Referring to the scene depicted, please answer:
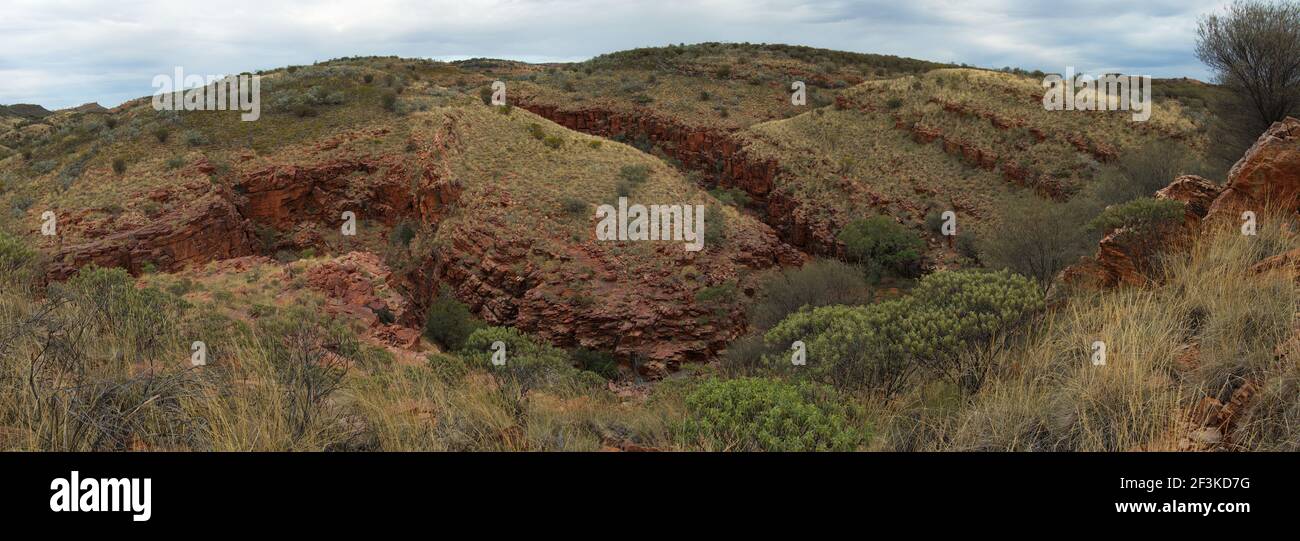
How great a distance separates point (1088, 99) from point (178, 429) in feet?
119

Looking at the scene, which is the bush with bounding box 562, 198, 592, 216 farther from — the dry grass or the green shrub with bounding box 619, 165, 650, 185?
the dry grass

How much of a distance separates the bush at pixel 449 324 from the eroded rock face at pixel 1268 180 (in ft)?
47.8

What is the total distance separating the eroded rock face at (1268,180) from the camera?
7.20 metres

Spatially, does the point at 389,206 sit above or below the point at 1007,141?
below

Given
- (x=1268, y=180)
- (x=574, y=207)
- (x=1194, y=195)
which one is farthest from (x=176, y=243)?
(x=1268, y=180)

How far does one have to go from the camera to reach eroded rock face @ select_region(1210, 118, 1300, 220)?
23.6 ft

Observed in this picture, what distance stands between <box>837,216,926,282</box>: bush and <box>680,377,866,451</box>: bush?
20176mm

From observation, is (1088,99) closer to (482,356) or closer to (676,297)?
(676,297)

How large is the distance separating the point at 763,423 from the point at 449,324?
585 inches

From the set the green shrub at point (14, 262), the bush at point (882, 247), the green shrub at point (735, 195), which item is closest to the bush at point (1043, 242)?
the bush at point (882, 247)

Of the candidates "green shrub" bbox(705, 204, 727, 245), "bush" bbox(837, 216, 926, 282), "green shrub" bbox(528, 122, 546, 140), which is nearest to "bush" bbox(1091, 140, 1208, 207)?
"bush" bbox(837, 216, 926, 282)

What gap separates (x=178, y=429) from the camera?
12.2ft
